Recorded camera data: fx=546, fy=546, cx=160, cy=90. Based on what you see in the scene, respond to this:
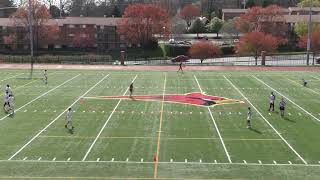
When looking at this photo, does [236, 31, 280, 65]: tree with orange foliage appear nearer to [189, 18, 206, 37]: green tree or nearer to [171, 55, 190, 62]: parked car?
[171, 55, 190, 62]: parked car

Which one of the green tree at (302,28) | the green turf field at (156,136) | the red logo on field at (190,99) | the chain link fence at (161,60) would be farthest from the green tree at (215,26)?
the red logo on field at (190,99)

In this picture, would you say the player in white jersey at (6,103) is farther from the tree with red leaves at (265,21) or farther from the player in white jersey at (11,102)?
the tree with red leaves at (265,21)

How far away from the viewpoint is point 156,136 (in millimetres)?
27391

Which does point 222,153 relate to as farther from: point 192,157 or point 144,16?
point 144,16

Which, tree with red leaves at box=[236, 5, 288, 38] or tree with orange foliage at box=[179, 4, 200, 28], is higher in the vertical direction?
tree with orange foliage at box=[179, 4, 200, 28]

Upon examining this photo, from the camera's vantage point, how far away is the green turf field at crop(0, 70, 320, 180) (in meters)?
21.9

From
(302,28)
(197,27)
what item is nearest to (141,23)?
(197,27)

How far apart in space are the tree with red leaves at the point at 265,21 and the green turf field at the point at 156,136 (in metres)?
47.2

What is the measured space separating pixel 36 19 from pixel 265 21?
37.5 metres

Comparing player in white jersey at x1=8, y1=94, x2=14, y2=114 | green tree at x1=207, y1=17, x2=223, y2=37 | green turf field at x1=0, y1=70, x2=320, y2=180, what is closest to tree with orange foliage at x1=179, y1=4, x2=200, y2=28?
green tree at x1=207, y1=17, x2=223, y2=37

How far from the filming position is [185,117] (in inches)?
1261

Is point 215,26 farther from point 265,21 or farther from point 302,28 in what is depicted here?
point 302,28

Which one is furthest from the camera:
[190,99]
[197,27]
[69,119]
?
[197,27]

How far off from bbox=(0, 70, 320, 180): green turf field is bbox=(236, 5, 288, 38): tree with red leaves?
47161 millimetres
